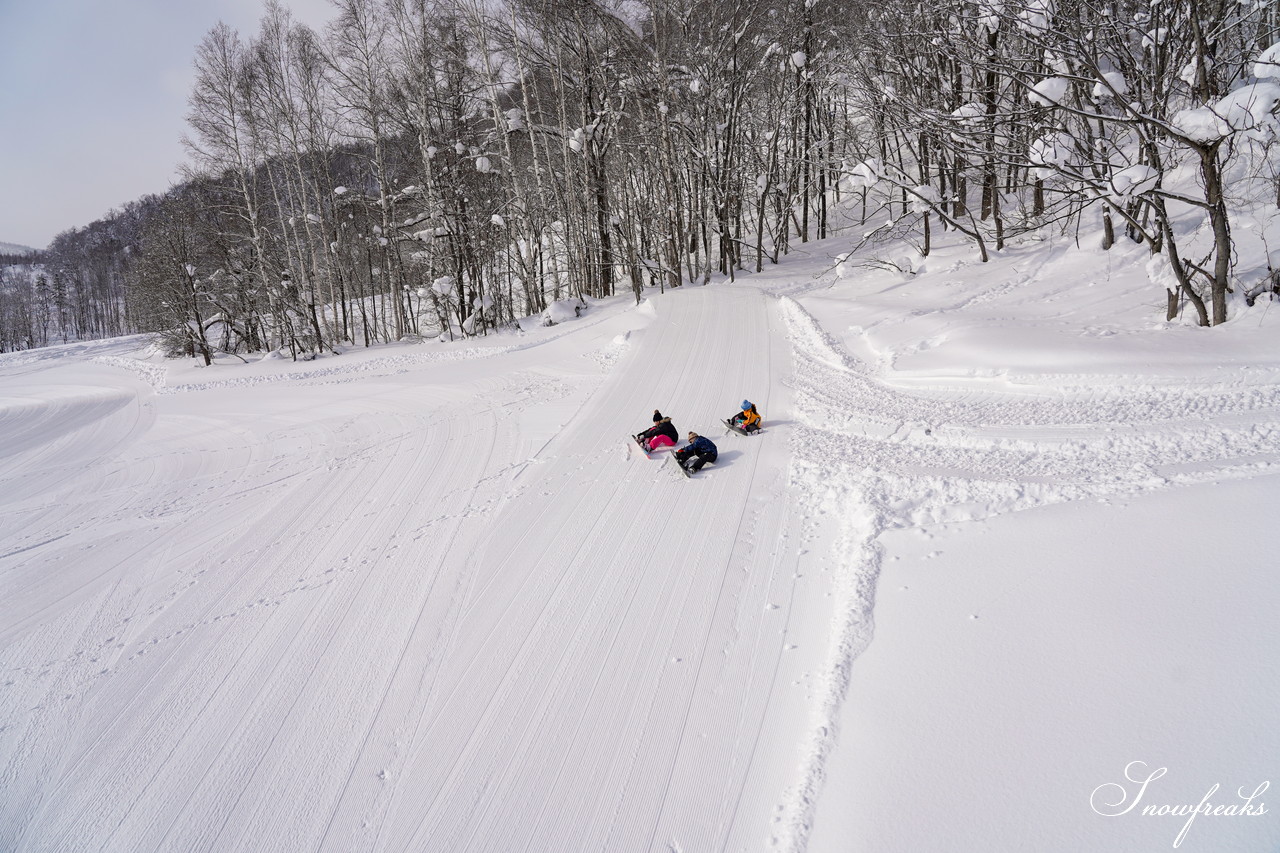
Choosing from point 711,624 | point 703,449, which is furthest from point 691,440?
point 711,624

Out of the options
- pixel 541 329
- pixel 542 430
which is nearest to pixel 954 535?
pixel 542 430

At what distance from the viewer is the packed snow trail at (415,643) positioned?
3.29m

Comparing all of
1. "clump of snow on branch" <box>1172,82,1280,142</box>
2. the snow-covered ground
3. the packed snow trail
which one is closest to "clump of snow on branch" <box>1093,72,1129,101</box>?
"clump of snow on branch" <box>1172,82,1280,142</box>

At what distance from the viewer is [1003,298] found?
35.1ft

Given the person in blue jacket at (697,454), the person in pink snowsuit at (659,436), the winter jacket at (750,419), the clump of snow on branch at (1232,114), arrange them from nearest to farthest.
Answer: the clump of snow on branch at (1232,114) < the person in blue jacket at (697,454) < the person in pink snowsuit at (659,436) < the winter jacket at (750,419)

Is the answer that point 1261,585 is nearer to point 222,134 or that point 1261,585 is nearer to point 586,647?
point 586,647

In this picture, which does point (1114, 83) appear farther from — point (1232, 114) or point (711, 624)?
point (711, 624)

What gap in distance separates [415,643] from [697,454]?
11.4ft

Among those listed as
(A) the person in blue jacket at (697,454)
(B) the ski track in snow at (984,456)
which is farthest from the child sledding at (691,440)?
(B) the ski track in snow at (984,456)

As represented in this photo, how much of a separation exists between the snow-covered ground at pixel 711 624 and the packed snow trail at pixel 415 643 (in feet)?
0.09

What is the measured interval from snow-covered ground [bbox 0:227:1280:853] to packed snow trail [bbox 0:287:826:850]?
0.03 metres

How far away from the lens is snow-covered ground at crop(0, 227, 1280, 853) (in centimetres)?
292

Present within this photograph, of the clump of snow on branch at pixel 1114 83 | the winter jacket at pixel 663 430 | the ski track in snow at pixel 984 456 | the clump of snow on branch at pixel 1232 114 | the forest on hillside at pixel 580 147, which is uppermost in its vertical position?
the forest on hillside at pixel 580 147

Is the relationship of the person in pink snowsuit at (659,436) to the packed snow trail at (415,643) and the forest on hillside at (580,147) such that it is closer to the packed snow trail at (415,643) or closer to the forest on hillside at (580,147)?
the packed snow trail at (415,643)
